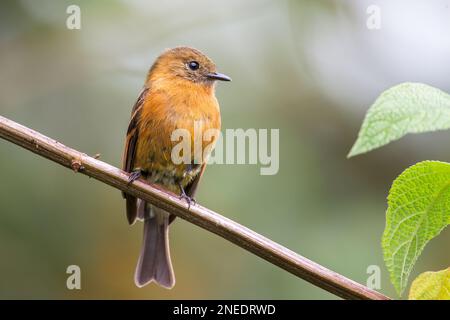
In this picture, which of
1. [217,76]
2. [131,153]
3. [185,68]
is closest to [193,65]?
[185,68]

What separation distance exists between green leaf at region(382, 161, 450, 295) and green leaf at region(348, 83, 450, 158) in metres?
0.13

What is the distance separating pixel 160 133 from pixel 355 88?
197 centimetres

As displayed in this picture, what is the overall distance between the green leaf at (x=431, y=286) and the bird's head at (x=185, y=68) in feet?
9.90

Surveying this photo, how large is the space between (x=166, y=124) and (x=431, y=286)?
2.60 m

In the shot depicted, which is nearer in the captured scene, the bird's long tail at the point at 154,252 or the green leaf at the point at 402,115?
the green leaf at the point at 402,115

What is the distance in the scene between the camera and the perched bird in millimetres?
3686

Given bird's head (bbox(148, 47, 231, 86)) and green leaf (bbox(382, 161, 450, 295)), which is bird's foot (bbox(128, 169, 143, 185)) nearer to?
green leaf (bbox(382, 161, 450, 295))

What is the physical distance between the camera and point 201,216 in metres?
1.78

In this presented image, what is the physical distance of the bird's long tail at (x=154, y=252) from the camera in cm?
397

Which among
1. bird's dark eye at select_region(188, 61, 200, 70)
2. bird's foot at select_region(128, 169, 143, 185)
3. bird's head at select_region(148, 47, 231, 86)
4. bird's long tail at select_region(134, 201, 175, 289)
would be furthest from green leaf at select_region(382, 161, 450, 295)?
bird's dark eye at select_region(188, 61, 200, 70)

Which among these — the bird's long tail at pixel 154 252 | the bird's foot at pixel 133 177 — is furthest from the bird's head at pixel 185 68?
the bird's foot at pixel 133 177

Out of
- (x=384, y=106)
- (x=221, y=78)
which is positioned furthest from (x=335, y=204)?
(x=384, y=106)

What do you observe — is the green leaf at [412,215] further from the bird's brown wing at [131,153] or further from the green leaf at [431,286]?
the bird's brown wing at [131,153]

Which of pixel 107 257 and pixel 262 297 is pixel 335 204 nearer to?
pixel 262 297
